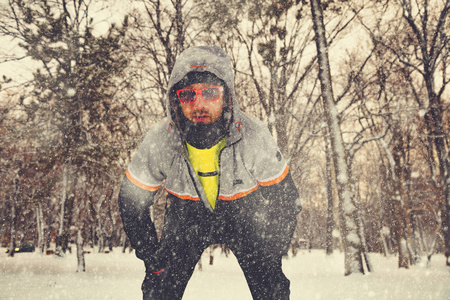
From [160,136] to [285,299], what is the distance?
4.38 feet

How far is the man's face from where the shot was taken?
6.58 feet

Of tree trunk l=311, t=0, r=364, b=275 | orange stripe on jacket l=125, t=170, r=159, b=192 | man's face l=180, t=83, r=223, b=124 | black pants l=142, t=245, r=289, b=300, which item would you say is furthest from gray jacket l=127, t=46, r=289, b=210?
tree trunk l=311, t=0, r=364, b=275

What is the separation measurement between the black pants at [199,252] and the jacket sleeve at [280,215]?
0.23 feet

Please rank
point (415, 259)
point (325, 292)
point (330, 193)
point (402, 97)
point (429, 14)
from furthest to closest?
point (330, 193)
point (415, 259)
point (402, 97)
point (429, 14)
point (325, 292)

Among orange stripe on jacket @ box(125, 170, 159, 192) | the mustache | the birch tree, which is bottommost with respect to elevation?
orange stripe on jacket @ box(125, 170, 159, 192)

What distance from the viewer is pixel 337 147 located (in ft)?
23.3

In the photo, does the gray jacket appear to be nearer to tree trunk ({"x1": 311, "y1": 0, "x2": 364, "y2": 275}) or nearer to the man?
the man

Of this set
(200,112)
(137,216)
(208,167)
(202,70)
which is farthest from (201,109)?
(137,216)

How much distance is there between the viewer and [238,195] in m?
2.07

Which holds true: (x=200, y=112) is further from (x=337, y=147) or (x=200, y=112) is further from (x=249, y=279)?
(x=337, y=147)

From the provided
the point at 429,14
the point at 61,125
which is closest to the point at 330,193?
the point at 429,14

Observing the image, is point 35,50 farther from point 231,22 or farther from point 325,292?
point 325,292

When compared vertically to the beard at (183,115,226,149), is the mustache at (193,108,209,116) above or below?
above

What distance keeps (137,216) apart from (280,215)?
2.98 feet
